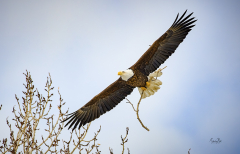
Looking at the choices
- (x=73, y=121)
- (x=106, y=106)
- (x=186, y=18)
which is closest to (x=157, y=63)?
(x=186, y=18)

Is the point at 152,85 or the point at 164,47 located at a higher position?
the point at 164,47

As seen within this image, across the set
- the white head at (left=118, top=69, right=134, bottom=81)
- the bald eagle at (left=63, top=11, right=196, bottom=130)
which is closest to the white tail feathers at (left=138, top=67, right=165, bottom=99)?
the bald eagle at (left=63, top=11, right=196, bottom=130)

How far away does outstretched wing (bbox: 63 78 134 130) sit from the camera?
524 centimetres

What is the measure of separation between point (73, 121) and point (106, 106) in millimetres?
989

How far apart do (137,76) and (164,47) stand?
104 centimetres

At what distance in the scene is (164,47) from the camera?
4.87 meters

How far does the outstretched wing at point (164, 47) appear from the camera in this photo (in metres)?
4.78

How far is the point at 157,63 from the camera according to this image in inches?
193

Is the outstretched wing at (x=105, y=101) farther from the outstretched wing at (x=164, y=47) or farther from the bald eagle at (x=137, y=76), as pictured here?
the outstretched wing at (x=164, y=47)

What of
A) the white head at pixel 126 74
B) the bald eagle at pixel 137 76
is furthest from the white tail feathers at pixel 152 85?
the white head at pixel 126 74

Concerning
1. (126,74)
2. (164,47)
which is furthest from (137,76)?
(164,47)

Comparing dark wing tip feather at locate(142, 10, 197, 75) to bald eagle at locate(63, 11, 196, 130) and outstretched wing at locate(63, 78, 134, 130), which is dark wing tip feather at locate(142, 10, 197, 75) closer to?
bald eagle at locate(63, 11, 196, 130)

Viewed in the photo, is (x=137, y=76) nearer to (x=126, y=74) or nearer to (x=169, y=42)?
(x=126, y=74)

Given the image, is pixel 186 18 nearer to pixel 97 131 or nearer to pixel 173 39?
pixel 173 39
